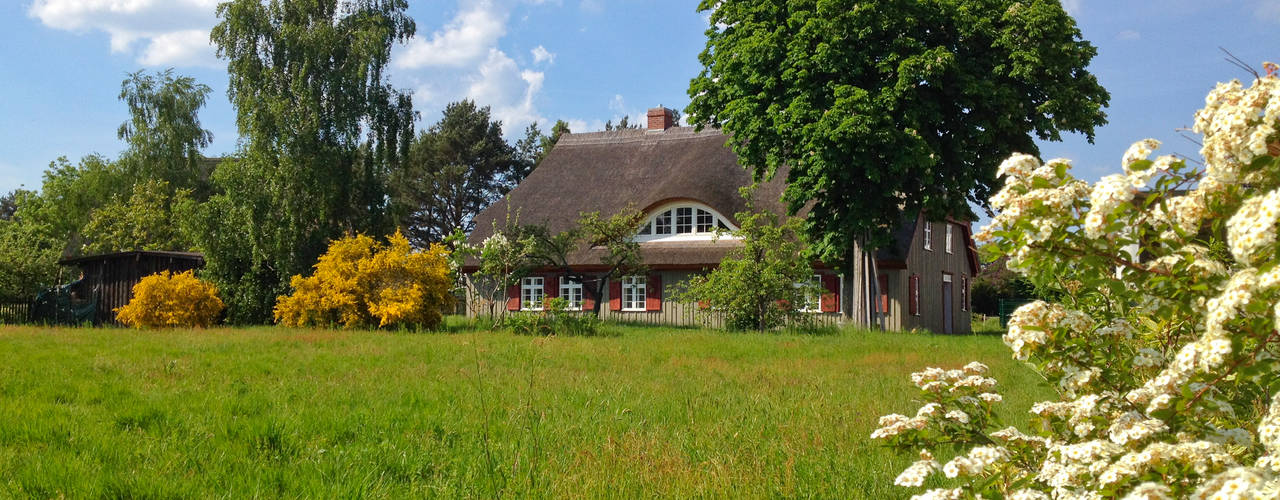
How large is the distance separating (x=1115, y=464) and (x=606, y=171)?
→ 2981cm

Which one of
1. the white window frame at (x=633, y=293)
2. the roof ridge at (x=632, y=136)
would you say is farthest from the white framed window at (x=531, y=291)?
the roof ridge at (x=632, y=136)

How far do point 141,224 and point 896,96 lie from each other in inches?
1229

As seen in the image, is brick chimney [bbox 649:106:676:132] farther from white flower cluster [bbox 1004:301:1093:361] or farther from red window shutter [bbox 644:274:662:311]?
white flower cluster [bbox 1004:301:1093:361]

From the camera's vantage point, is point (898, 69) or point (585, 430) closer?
point (585, 430)

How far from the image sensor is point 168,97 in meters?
39.6

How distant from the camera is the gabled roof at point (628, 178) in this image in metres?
27.6

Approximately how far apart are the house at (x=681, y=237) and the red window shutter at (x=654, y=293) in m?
0.03

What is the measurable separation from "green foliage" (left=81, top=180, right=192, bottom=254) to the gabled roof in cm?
1454

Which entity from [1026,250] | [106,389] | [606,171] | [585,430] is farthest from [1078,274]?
[606,171]

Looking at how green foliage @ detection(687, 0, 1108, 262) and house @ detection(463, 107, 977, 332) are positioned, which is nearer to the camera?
green foliage @ detection(687, 0, 1108, 262)

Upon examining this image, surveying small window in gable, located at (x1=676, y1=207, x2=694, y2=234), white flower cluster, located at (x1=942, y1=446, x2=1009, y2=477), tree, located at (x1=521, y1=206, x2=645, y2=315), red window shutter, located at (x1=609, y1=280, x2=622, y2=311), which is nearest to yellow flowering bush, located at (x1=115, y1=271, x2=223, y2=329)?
tree, located at (x1=521, y1=206, x2=645, y2=315)

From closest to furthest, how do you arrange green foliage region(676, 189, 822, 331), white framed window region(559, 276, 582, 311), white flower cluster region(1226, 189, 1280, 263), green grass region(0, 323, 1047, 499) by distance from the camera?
white flower cluster region(1226, 189, 1280, 263)
green grass region(0, 323, 1047, 499)
green foliage region(676, 189, 822, 331)
white framed window region(559, 276, 582, 311)

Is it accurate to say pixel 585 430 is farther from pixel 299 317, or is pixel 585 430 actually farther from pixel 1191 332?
pixel 299 317

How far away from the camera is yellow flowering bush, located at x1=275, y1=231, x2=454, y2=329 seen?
2056 cm
